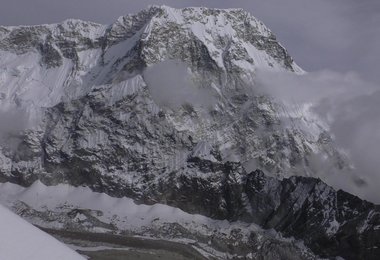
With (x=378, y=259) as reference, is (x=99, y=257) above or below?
below

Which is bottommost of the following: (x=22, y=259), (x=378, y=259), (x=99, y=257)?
(x=22, y=259)

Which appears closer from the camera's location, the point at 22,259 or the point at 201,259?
the point at 22,259

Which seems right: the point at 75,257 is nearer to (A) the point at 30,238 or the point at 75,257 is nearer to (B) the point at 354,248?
(A) the point at 30,238

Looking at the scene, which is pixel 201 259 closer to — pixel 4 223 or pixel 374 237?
pixel 374 237

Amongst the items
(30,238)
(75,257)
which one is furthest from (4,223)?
(75,257)

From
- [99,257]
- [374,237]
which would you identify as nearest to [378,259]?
[374,237]

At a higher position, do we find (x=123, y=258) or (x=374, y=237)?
(x=374, y=237)
